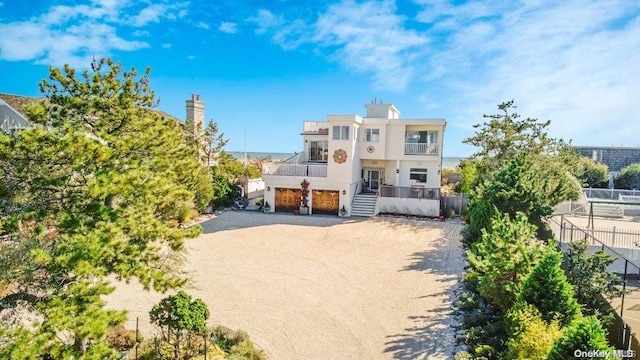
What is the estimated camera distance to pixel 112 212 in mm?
6566

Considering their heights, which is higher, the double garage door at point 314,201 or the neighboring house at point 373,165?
the neighboring house at point 373,165

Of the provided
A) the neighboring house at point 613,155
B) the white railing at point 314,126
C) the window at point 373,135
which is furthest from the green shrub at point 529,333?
the neighboring house at point 613,155

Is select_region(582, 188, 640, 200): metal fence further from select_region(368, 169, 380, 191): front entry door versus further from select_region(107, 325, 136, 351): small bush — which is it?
select_region(107, 325, 136, 351): small bush

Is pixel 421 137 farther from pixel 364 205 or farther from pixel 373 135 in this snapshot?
pixel 364 205

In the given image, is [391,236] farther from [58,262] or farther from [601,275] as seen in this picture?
[58,262]

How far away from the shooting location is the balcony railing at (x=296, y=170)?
25.8 m

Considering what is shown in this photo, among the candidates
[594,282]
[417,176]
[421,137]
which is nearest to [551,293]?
[594,282]

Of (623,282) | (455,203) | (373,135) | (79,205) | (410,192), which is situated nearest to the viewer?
(79,205)

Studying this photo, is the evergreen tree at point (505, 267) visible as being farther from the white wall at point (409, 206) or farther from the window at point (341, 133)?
the window at point (341, 133)

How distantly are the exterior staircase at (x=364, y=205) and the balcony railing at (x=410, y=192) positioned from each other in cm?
86

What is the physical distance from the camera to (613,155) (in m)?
42.4

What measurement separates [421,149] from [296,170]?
9.76 meters

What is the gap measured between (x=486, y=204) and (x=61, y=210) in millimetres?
15696

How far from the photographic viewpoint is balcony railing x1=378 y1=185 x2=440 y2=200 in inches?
976
